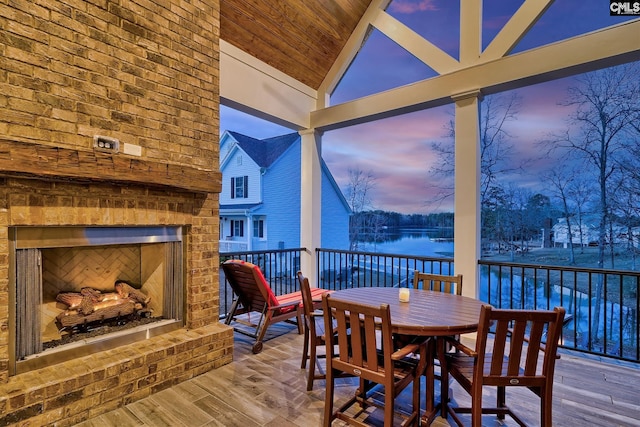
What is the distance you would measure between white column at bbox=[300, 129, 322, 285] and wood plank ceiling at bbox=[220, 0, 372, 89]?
102 cm

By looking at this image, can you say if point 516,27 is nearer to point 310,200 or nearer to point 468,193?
point 468,193

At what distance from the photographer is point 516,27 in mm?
3480

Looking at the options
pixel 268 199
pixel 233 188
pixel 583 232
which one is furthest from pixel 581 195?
pixel 233 188

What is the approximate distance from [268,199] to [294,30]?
18.4ft

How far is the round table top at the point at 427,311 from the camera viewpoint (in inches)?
74.3

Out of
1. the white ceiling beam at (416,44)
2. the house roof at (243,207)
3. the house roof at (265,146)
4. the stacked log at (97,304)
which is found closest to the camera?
the stacked log at (97,304)

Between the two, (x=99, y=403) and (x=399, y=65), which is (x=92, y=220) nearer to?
(x=99, y=403)

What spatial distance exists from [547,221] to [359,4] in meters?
4.37

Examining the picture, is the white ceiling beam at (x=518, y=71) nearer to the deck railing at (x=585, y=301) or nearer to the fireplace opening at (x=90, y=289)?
the deck railing at (x=585, y=301)

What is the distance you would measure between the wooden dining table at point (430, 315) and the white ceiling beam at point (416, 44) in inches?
117

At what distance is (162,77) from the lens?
2721 mm

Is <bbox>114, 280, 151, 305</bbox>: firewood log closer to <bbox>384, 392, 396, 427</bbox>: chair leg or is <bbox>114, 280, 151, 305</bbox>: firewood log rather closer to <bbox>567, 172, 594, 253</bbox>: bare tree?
<bbox>384, 392, 396, 427</bbox>: chair leg

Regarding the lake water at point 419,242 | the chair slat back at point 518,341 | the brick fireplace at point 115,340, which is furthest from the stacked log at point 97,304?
the lake water at point 419,242

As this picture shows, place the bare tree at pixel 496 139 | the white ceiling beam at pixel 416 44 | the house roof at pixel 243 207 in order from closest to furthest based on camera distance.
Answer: the white ceiling beam at pixel 416 44 → the bare tree at pixel 496 139 → the house roof at pixel 243 207
